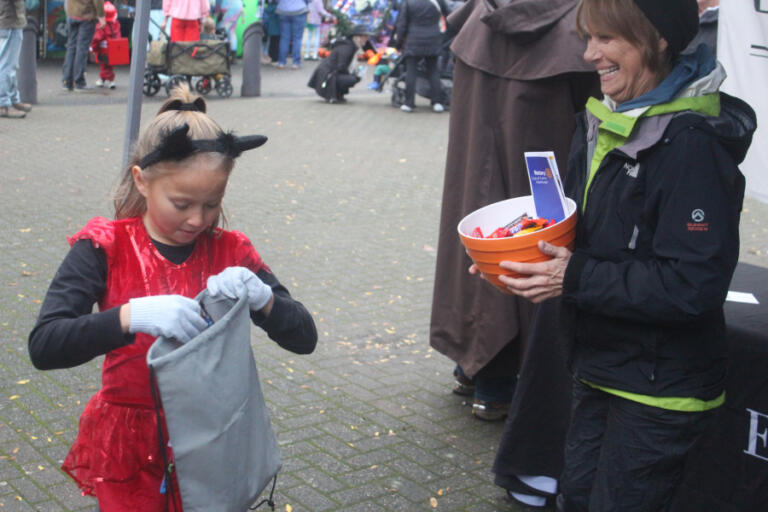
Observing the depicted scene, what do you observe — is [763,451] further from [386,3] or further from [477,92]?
[386,3]

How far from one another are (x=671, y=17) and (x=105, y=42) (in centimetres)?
1406

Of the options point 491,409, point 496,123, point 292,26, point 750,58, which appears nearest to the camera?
point 750,58

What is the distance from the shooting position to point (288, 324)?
92.4 inches

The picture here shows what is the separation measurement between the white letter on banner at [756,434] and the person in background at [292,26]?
1874 cm

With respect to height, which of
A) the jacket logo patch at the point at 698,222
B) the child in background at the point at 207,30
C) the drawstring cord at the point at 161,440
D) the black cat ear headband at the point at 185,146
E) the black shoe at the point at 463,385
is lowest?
the black shoe at the point at 463,385

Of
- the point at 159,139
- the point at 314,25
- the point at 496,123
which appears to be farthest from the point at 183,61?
the point at 159,139

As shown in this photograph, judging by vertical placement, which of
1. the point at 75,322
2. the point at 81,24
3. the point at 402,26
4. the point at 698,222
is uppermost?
the point at 402,26

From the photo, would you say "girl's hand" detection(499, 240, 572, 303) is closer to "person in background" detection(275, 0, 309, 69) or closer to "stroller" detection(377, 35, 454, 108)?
"stroller" detection(377, 35, 454, 108)

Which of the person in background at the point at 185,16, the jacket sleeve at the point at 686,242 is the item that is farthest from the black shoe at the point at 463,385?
the person in background at the point at 185,16

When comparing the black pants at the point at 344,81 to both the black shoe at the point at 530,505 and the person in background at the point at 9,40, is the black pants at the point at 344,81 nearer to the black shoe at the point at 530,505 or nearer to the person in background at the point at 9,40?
the person in background at the point at 9,40

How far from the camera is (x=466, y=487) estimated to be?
3.88 metres

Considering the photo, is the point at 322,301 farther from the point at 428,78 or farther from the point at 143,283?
the point at 428,78

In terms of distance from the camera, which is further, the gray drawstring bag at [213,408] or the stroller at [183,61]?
the stroller at [183,61]

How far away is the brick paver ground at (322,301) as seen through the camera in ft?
12.8
